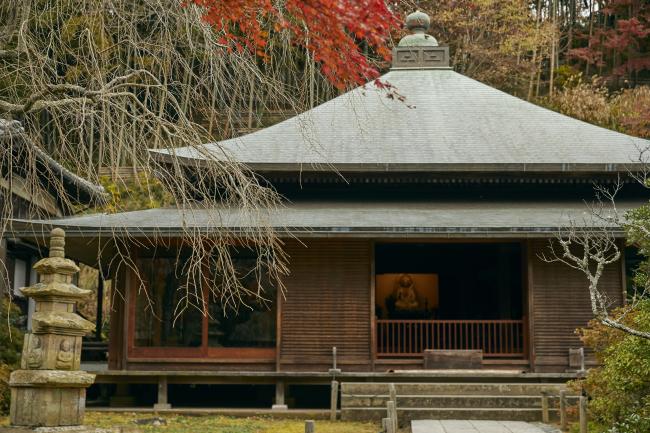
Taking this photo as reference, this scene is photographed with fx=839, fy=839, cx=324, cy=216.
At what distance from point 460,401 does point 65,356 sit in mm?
6663

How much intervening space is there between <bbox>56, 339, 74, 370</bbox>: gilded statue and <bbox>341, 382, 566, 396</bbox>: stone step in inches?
227

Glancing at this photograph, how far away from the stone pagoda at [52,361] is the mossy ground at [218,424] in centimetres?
381

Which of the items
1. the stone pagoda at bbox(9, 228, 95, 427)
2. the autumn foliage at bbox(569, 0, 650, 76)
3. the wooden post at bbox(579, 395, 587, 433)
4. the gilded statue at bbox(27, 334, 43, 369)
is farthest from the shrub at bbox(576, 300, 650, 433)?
the autumn foliage at bbox(569, 0, 650, 76)

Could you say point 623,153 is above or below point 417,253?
above

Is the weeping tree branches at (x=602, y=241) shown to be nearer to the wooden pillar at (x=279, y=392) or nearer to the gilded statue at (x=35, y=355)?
the wooden pillar at (x=279, y=392)

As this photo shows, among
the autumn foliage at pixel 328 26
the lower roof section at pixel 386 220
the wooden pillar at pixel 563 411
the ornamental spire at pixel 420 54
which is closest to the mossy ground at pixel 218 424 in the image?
the wooden pillar at pixel 563 411

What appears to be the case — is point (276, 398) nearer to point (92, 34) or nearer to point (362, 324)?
point (362, 324)

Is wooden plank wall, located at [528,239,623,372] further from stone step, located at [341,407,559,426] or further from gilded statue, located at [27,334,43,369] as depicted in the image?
gilded statue, located at [27,334,43,369]

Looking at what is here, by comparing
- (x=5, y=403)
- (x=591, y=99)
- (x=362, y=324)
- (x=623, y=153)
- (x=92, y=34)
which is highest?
(x=591, y=99)

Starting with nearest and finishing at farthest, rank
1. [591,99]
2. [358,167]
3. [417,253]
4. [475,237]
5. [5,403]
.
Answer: [5,403], [475,237], [358,167], [417,253], [591,99]

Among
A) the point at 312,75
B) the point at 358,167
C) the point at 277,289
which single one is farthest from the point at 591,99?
the point at 312,75

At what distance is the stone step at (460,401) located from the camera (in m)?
12.5

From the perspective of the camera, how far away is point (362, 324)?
47.6ft

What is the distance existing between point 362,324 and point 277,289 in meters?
1.59
